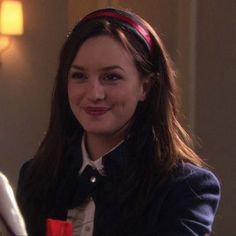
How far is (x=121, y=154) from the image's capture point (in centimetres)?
184

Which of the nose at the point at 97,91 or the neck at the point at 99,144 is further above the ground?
the nose at the point at 97,91

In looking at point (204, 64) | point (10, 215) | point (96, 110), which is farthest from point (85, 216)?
point (204, 64)

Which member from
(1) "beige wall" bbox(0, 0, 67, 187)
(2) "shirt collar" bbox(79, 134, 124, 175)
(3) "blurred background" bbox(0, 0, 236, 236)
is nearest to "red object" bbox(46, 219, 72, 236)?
(2) "shirt collar" bbox(79, 134, 124, 175)

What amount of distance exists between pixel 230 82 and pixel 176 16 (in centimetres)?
57

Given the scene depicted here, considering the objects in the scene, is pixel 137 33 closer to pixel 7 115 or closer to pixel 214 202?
pixel 214 202

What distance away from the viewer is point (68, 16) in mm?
4891

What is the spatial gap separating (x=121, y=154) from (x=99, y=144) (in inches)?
3.1

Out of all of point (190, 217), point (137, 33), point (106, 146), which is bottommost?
point (190, 217)

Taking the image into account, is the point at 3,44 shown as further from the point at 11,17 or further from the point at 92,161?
the point at 92,161

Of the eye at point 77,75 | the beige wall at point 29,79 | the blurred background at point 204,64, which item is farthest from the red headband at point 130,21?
the beige wall at point 29,79

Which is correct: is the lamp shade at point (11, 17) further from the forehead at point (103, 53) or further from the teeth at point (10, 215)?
the teeth at point (10, 215)

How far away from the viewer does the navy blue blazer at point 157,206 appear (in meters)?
1.69

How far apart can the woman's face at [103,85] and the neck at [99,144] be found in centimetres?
4

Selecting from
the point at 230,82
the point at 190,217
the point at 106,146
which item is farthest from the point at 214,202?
the point at 230,82
